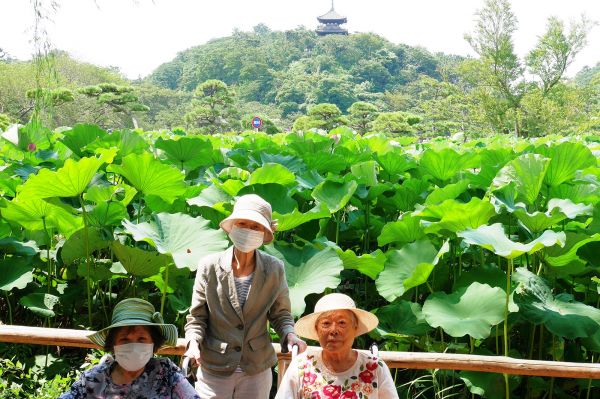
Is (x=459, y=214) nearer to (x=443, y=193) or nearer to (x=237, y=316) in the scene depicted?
(x=443, y=193)

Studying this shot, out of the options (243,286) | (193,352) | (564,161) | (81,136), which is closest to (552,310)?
(564,161)

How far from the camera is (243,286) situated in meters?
1.96

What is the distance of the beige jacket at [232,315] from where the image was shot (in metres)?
1.95

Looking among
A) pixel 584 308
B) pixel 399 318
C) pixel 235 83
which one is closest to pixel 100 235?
pixel 399 318

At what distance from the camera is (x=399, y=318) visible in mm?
3023

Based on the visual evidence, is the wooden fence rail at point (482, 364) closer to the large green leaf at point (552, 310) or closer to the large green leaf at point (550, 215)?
the large green leaf at point (552, 310)

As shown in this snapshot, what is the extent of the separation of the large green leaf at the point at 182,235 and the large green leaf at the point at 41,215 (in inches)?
14.3

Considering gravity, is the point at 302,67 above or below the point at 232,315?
below

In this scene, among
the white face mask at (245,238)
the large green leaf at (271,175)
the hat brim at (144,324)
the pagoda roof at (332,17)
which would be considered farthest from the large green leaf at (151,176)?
the pagoda roof at (332,17)

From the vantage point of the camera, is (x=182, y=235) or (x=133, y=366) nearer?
(x=133, y=366)

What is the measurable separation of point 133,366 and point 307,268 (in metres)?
1.26

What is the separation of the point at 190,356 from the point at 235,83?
4747cm

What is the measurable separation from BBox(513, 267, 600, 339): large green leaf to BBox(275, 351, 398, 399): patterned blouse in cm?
115

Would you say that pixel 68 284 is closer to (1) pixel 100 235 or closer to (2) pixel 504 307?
(1) pixel 100 235
